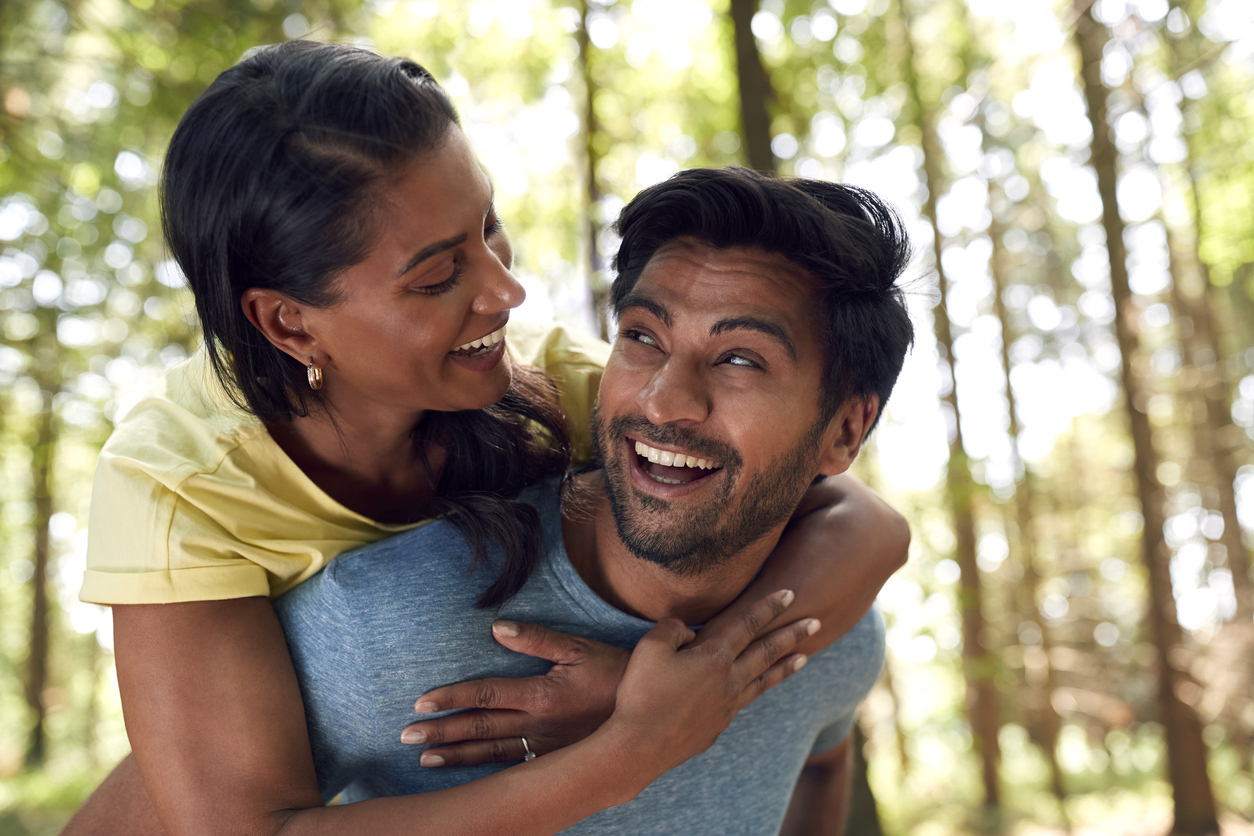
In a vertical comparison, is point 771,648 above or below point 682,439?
below

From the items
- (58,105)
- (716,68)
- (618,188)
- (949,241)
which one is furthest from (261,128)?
(949,241)

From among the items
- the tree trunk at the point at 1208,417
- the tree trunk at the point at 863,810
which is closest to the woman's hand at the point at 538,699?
the tree trunk at the point at 863,810

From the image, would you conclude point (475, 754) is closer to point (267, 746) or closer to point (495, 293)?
point (267, 746)

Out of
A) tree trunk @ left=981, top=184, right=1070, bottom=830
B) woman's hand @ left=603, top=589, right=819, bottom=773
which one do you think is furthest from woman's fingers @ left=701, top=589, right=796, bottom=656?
tree trunk @ left=981, top=184, right=1070, bottom=830

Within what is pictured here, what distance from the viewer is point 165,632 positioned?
1649mm

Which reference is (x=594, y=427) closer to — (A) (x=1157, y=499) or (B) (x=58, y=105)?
(B) (x=58, y=105)

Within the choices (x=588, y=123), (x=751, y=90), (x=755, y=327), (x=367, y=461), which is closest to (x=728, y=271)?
(x=755, y=327)

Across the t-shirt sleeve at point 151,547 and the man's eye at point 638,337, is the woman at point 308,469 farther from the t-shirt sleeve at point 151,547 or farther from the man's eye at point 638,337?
the man's eye at point 638,337

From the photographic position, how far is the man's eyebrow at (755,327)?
6.50ft

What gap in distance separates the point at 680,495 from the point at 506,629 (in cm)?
49

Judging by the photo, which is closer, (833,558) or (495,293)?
(495,293)

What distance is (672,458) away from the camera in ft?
6.48

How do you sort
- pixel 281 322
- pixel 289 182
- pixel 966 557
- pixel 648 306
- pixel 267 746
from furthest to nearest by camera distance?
pixel 966 557 < pixel 648 306 < pixel 281 322 < pixel 289 182 < pixel 267 746

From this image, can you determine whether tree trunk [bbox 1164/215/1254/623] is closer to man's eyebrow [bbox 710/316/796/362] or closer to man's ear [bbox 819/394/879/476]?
man's ear [bbox 819/394/879/476]
